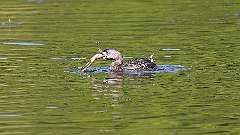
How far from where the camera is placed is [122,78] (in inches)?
671

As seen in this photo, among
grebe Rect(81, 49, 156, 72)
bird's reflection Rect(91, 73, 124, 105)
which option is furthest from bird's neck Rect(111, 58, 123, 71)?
bird's reflection Rect(91, 73, 124, 105)

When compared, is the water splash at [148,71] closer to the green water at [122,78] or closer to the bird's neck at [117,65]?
the bird's neck at [117,65]

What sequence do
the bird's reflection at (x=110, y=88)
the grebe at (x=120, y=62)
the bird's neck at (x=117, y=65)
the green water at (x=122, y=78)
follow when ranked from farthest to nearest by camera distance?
the bird's neck at (x=117, y=65) < the grebe at (x=120, y=62) < the bird's reflection at (x=110, y=88) < the green water at (x=122, y=78)

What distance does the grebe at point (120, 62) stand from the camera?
692 inches

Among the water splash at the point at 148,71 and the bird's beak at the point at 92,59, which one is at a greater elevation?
the bird's beak at the point at 92,59

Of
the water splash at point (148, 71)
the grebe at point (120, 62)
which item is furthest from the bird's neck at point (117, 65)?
the water splash at point (148, 71)

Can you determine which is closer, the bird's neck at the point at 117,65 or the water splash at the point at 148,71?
the water splash at the point at 148,71

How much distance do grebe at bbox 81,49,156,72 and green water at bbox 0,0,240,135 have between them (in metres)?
0.37

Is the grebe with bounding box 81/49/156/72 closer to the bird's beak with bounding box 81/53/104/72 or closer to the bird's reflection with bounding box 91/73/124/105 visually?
the bird's beak with bounding box 81/53/104/72

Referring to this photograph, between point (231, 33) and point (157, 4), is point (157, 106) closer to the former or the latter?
point (231, 33)

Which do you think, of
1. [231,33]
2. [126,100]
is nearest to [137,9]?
[231,33]

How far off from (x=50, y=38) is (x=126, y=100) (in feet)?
27.0

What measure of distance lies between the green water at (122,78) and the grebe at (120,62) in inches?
14.7

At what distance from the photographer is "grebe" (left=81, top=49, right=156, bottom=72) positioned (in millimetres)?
17578
